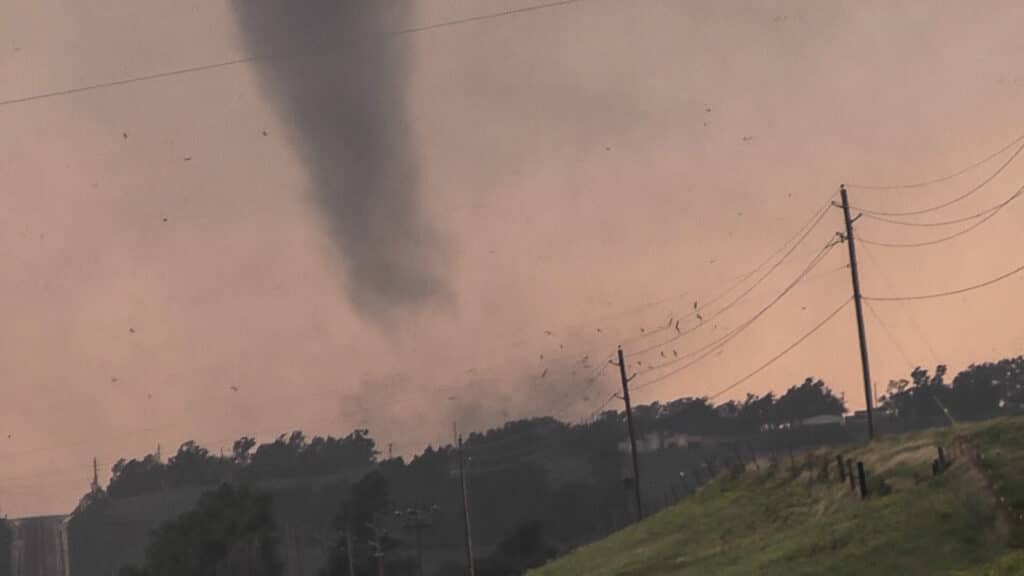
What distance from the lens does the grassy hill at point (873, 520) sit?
3862 cm

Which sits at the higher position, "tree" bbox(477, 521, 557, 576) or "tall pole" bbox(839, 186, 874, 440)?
"tall pole" bbox(839, 186, 874, 440)

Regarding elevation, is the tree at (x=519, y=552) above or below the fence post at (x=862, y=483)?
below

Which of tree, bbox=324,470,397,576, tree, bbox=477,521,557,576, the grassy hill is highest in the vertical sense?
tree, bbox=324,470,397,576

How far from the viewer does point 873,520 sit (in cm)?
4441

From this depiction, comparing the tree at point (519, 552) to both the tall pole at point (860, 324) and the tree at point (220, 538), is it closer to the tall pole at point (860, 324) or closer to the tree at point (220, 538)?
the tree at point (220, 538)

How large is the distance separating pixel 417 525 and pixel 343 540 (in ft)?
157

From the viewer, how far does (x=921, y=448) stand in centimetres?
5384

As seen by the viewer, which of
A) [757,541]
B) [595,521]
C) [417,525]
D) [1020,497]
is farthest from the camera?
[595,521]

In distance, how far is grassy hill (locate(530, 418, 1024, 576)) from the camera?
38625mm

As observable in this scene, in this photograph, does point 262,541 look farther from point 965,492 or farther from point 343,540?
point 965,492

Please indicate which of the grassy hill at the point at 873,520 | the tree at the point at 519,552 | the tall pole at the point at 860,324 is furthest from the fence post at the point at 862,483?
the tree at the point at 519,552

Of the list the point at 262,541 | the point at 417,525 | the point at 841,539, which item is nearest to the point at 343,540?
the point at 262,541

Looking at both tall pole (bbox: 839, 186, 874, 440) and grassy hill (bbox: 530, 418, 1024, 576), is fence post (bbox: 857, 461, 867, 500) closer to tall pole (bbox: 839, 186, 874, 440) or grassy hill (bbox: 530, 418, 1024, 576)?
grassy hill (bbox: 530, 418, 1024, 576)

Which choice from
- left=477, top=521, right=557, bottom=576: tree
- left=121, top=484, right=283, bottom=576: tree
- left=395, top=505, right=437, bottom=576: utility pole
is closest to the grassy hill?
left=395, top=505, right=437, bottom=576: utility pole
